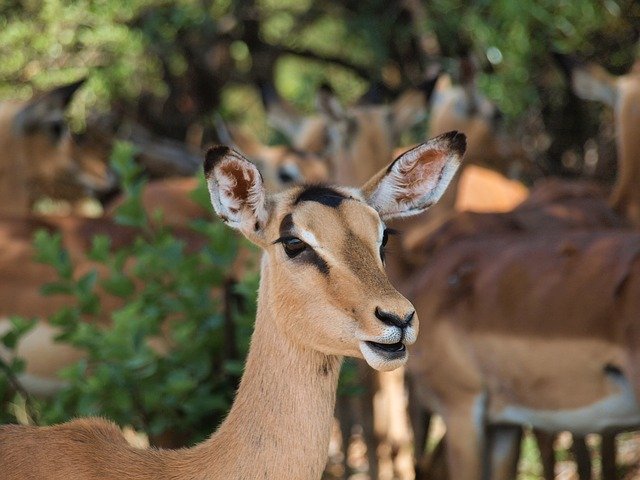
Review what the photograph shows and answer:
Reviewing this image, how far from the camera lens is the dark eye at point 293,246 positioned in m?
3.45

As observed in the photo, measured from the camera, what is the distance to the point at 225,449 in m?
3.38

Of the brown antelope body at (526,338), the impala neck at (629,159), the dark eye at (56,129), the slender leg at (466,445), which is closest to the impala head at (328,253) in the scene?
the brown antelope body at (526,338)

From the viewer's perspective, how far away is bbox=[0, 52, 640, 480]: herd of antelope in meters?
3.37

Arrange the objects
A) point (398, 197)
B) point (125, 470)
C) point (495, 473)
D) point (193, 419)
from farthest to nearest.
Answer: point (495, 473)
point (193, 419)
point (398, 197)
point (125, 470)

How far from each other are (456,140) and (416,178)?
0.18 m

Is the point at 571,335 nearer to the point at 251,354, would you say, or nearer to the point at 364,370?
the point at 364,370

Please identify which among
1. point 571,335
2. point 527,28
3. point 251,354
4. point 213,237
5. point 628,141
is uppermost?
point 527,28

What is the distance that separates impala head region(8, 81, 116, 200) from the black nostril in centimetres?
586

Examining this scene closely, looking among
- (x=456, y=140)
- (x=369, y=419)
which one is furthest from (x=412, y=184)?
(x=369, y=419)

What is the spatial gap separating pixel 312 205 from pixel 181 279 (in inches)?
86.2

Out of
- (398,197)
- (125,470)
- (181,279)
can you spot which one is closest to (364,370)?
(181,279)

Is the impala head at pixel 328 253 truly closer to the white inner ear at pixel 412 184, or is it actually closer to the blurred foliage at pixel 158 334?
the white inner ear at pixel 412 184

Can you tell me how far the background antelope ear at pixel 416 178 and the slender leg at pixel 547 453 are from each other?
10.4 ft

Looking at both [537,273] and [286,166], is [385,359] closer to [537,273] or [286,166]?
[537,273]
